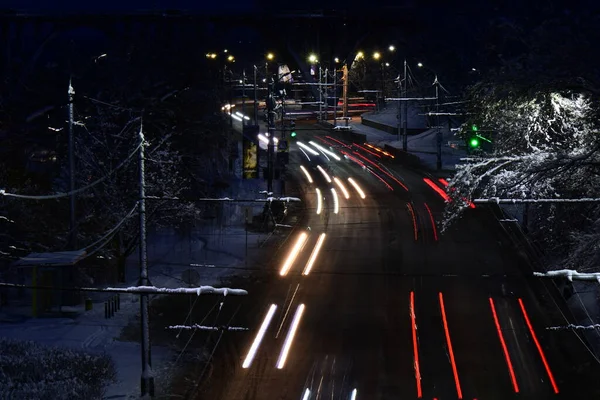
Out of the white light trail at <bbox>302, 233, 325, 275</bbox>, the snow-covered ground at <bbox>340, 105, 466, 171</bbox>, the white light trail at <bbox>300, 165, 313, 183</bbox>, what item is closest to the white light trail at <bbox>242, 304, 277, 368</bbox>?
the white light trail at <bbox>302, 233, 325, 275</bbox>

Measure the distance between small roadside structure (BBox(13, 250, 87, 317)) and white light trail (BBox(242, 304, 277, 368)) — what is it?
5.69m

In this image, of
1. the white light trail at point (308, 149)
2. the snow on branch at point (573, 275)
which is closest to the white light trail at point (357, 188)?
the white light trail at point (308, 149)

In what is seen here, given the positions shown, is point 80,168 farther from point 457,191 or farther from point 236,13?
point 236,13

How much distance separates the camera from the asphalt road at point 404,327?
65.4 feet

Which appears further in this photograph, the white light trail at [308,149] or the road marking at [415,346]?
the white light trail at [308,149]

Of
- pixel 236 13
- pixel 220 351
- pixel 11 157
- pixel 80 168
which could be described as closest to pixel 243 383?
pixel 220 351

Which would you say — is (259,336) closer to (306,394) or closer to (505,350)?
(306,394)

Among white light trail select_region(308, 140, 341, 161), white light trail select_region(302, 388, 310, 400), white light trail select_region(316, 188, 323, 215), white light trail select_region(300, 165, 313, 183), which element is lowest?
white light trail select_region(302, 388, 310, 400)

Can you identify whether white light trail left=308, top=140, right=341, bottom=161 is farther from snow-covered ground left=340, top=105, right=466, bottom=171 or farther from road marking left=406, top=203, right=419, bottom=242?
road marking left=406, top=203, right=419, bottom=242

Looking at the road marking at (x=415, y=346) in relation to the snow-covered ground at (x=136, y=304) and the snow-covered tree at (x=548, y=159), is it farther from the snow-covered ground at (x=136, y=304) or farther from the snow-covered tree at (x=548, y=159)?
the snow-covered ground at (x=136, y=304)

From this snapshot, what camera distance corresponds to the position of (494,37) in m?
47.7

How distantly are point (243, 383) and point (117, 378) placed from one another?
10.7 ft

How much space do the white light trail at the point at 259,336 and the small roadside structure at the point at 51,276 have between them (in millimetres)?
5688

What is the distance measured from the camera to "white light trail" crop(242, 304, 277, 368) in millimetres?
21828
